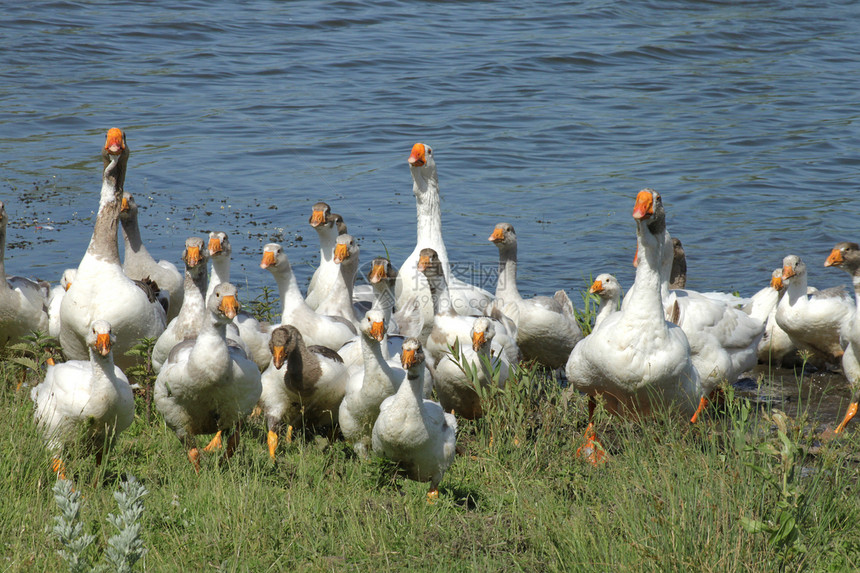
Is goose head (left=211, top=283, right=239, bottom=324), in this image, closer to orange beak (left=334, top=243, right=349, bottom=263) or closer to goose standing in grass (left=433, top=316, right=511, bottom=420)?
goose standing in grass (left=433, top=316, right=511, bottom=420)

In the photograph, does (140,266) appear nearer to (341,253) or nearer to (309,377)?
(341,253)

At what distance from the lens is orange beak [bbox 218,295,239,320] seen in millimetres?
5922

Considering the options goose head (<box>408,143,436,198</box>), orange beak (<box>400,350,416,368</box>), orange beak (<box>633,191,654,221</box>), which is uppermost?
orange beak (<box>633,191,654,221</box>)

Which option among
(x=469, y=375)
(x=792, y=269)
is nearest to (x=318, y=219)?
(x=469, y=375)

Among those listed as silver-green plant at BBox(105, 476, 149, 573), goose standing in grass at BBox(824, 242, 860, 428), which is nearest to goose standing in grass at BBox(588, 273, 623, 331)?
goose standing in grass at BBox(824, 242, 860, 428)

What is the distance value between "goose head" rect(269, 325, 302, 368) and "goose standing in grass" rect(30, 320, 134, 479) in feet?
3.16

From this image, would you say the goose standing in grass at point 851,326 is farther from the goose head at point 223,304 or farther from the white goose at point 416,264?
the goose head at point 223,304

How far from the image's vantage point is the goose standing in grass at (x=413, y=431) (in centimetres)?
550

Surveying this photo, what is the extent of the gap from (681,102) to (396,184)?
23.8 feet

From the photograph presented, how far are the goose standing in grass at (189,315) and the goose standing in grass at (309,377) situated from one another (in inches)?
37.6

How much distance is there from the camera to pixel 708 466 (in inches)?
188

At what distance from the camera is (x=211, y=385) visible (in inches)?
237

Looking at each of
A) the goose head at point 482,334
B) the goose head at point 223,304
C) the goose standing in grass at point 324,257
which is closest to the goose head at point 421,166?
the goose standing in grass at point 324,257

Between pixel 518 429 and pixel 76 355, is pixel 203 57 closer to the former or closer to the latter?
pixel 76 355
